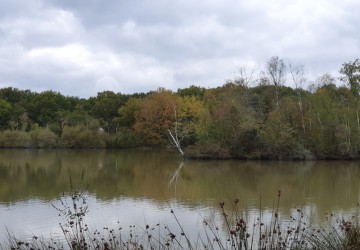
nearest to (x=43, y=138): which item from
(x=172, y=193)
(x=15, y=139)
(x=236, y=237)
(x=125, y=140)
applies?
(x=15, y=139)

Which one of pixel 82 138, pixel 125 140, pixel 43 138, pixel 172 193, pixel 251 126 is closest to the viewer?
pixel 172 193

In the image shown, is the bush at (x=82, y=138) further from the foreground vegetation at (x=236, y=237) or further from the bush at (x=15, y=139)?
the foreground vegetation at (x=236, y=237)

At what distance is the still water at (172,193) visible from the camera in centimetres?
1101

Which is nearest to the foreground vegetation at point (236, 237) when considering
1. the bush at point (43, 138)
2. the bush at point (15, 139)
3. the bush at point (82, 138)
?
the bush at point (82, 138)

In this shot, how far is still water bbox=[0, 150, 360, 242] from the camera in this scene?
433 inches

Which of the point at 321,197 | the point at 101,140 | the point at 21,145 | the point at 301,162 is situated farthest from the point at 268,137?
the point at 21,145

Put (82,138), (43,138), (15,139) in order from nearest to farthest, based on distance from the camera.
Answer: (82,138) → (43,138) → (15,139)

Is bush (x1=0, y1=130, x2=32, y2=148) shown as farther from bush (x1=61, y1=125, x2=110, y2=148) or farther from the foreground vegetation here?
the foreground vegetation

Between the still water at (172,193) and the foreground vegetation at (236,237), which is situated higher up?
the foreground vegetation at (236,237)

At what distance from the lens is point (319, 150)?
101 feet

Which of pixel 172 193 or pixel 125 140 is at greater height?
pixel 125 140

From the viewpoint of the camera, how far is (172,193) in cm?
1631

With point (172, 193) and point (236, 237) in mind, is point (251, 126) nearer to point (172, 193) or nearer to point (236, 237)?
point (172, 193)

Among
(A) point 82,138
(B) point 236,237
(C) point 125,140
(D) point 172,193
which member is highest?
(A) point 82,138
